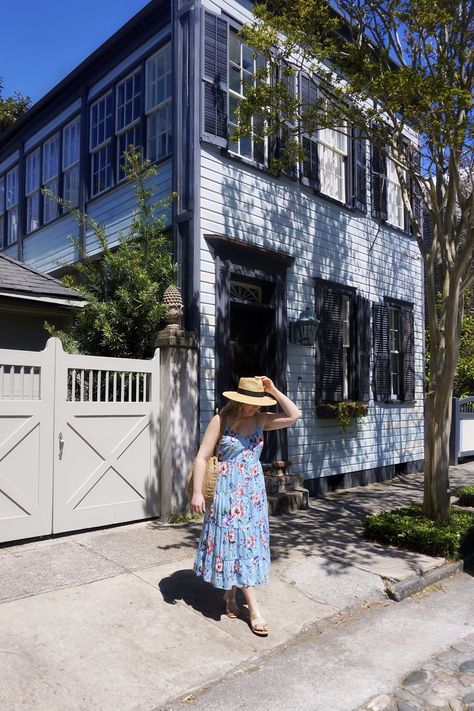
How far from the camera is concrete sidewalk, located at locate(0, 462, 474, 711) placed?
3.73 meters

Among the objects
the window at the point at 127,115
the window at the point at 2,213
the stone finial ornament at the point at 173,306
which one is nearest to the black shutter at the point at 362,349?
the stone finial ornament at the point at 173,306

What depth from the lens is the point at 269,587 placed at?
5.51 metres

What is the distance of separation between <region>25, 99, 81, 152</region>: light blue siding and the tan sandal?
989 centimetres

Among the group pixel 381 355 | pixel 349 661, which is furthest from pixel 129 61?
pixel 349 661

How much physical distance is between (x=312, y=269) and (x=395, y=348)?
3.31m

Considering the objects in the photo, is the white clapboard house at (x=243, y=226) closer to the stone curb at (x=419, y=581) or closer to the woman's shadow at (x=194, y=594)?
the woman's shadow at (x=194, y=594)

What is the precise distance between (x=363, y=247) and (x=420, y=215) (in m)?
2.34

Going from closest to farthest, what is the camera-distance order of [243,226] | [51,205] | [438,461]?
[438,461] → [243,226] → [51,205]

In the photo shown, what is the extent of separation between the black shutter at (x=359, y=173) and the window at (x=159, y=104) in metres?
3.83

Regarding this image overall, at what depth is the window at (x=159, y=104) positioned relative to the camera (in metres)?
9.20

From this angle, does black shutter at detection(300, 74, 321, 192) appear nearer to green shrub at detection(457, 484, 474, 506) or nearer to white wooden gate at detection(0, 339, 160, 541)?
white wooden gate at detection(0, 339, 160, 541)

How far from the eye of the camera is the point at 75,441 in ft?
21.2

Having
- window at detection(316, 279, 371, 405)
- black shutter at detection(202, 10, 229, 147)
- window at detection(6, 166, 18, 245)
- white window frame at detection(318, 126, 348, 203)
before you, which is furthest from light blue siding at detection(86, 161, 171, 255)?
window at detection(6, 166, 18, 245)

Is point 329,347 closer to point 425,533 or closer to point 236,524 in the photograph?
point 425,533
